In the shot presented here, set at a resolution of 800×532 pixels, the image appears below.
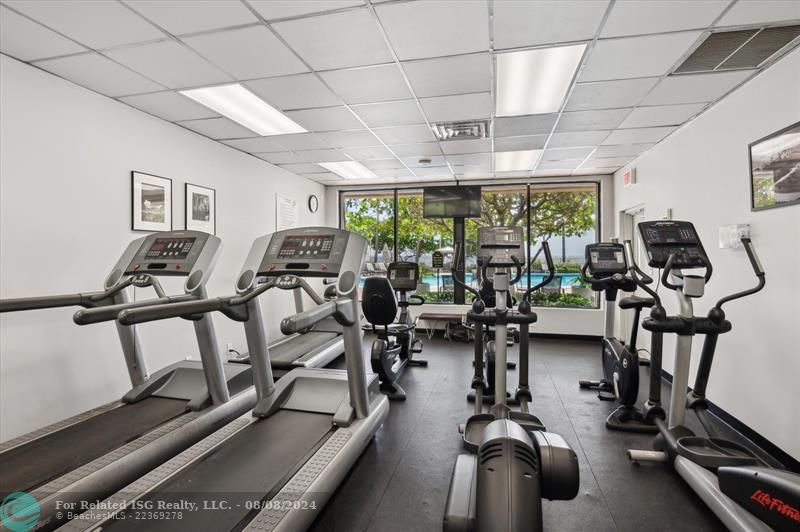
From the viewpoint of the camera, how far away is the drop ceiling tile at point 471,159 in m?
5.06

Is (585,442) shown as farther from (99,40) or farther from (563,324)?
(99,40)

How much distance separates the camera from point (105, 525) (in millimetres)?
1622

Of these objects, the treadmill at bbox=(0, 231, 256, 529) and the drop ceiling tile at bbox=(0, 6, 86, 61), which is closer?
the treadmill at bbox=(0, 231, 256, 529)

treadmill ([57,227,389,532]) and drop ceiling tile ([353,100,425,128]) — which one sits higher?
drop ceiling tile ([353,100,425,128])

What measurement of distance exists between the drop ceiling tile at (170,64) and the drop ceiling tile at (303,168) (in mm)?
2606

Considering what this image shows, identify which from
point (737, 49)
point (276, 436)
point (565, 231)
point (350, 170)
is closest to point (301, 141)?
point (350, 170)

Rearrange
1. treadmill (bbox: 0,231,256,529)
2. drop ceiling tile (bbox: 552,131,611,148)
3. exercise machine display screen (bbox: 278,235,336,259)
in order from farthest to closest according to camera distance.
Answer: drop ceiling tile (bbox: 552,131,611,148)
exercise machine display screen (bbox: 278,235,336,259)
treadmill (bbox: 0,231,256,529)

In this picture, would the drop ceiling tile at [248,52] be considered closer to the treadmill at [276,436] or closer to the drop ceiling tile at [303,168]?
the treadmill at [276,436]

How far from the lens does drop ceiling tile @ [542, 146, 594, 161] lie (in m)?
4.78

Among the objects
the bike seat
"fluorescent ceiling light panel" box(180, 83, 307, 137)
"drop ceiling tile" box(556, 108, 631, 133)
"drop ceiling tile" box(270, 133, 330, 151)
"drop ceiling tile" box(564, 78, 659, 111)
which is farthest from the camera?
"drop ceiling tile" box(270, 133, 330, 151)

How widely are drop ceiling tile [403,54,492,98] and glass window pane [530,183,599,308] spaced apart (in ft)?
12.9

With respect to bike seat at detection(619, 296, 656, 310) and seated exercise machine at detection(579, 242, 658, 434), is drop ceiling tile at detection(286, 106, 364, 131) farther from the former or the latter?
bike seat at detection(619, 296, 656, 310)

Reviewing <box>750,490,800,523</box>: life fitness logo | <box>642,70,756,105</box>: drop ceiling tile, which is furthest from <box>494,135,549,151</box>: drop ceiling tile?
<box>750,490,800,523</box>: life fitness logo

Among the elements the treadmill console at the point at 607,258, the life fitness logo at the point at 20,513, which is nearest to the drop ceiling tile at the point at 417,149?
the treadmill console at the point at 607,258
